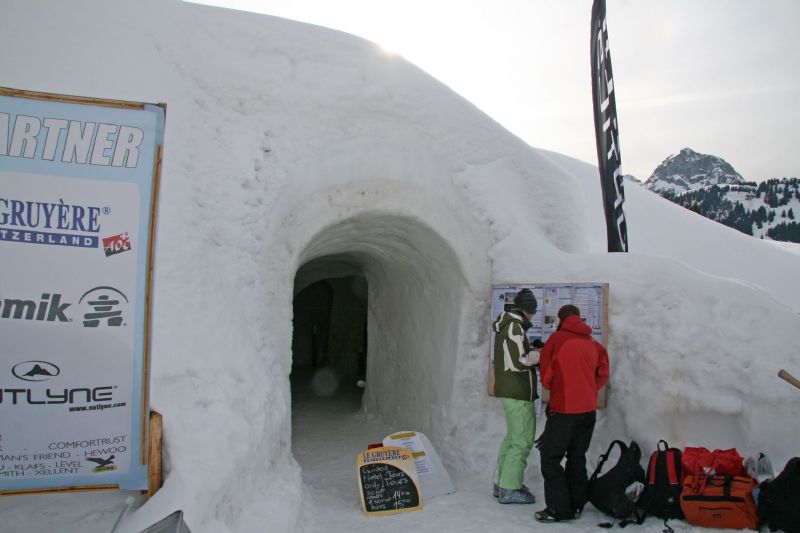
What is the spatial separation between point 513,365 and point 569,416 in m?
0.67

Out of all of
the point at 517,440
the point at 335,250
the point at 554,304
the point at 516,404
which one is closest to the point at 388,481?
the point at 517,440

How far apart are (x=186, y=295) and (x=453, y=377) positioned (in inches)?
118

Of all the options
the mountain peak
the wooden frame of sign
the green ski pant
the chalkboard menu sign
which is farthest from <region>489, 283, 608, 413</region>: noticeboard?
the mountain peak

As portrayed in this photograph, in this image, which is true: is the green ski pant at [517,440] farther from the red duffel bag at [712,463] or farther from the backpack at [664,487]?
the red duffel bag at [712,463]

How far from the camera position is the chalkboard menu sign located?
16.3 feet

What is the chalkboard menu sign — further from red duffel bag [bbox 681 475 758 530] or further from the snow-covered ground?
red duffel bag [bbox 681 475 758 530]

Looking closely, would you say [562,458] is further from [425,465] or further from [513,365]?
[425,465]

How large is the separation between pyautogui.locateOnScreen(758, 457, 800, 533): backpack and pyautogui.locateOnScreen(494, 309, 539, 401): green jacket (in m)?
1.78

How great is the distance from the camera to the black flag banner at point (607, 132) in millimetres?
7043

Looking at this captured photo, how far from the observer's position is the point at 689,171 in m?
112

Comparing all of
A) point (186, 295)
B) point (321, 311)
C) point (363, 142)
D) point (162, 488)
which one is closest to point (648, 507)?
point (162, 488)

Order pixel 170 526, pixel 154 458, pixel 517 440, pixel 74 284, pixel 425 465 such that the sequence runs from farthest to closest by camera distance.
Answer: pixel 425 465 < pixel 517 440 < pixel 154 458 < pixel 74 284 < pixel 170 526

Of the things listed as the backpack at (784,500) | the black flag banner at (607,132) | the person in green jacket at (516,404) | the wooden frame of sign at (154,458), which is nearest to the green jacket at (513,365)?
the person in green jacket at (516,404)

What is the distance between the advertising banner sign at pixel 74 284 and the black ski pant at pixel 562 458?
303 centimetres
